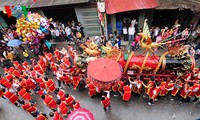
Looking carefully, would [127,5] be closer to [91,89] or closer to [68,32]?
[68,32]

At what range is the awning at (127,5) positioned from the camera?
10.8 metres

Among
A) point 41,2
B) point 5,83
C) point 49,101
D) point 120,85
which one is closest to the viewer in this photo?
point 49,101

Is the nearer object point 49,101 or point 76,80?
point 49,101

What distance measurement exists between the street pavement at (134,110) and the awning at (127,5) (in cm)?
530

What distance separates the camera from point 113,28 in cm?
1234

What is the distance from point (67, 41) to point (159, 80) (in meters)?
7.66

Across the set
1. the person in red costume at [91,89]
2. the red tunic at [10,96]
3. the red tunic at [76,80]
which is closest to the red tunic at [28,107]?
the red tunic at [10,96]

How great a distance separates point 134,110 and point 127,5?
20.8ft

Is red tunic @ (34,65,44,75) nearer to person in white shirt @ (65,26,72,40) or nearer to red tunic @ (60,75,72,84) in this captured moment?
red tunic @ (60,75,72,84)

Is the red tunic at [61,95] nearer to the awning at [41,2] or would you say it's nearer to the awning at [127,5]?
the awning at [127,5]

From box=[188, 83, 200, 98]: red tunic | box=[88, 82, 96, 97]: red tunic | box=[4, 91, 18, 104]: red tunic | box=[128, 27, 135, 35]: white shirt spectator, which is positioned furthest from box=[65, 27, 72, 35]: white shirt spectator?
box=[188, 83, 200, 98]: red tunic

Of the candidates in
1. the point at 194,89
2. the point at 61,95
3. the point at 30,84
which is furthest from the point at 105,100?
the point at 30,84

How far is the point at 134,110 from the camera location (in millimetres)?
8320

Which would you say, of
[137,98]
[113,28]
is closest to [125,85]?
[137,98]
